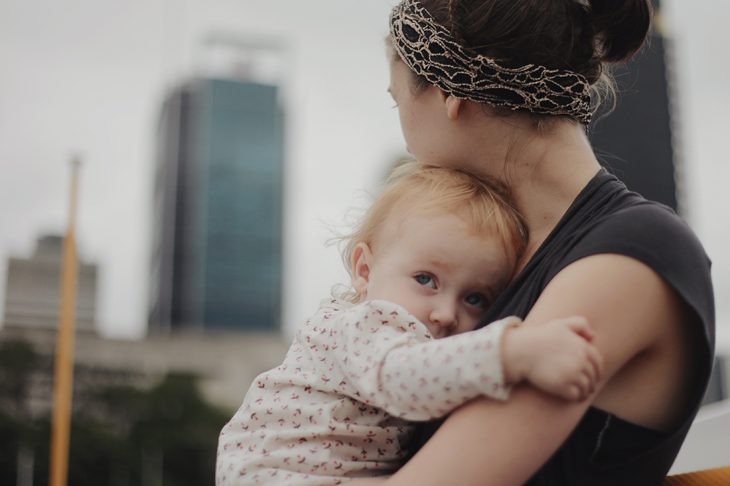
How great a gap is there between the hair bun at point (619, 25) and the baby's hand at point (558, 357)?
0.70 meters

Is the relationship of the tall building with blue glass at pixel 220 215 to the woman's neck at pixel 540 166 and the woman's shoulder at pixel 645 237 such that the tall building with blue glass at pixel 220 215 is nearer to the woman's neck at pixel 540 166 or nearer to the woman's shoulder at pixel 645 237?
the woman's neck at pixel 540 166

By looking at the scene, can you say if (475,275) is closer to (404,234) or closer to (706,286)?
(404,234)

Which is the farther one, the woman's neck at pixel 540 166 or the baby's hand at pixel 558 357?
the woman's neck at pixel 540 166

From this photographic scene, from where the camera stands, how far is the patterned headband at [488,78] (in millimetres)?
1771

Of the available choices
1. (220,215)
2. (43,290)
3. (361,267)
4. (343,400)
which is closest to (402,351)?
(343,400)

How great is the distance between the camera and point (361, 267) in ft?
6.39

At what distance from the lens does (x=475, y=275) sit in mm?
1773

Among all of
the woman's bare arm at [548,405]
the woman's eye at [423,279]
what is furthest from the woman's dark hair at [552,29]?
the woman's bare arm at [548,405]

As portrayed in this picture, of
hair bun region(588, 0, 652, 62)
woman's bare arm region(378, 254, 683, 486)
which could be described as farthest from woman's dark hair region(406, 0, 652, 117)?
woman's bare arm region(378, 254, 683, 486)

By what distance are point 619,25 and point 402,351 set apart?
75 centimetres

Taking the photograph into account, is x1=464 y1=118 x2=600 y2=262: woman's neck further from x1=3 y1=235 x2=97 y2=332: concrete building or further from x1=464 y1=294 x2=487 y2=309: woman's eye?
x1=3 y1=235 x2=97 y2=332: concrete building

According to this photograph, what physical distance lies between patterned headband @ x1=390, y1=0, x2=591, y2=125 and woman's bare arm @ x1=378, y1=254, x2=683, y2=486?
1.42 ft

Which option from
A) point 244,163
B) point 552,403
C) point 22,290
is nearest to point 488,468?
point 552,403

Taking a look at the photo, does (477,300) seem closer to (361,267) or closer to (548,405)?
(361,267)
